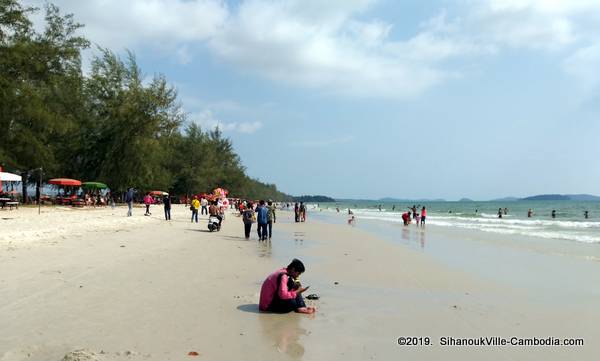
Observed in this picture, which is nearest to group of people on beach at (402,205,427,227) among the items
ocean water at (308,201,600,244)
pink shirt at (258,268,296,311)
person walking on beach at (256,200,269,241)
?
ocean water at (308,201,600,244)

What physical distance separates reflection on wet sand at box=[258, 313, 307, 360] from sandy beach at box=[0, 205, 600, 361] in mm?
15

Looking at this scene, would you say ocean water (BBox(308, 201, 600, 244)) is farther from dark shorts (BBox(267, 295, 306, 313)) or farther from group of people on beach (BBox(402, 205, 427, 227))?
dark shorts (BBox(267, 295, 306, 313))

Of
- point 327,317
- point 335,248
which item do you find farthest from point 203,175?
point 327,317

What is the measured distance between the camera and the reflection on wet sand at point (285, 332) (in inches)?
219

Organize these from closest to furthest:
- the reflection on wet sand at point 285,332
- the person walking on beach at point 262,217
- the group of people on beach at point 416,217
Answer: the reflection on wet sand at point 285,332 → the person walking on beach at point 262,217 → the group of people on beach at point 416,217

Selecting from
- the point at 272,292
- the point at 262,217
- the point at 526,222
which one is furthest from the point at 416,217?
the point at 272,292

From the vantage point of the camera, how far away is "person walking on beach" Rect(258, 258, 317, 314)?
7.30m

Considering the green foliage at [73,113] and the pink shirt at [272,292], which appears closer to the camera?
the pink shirt at [272,292]

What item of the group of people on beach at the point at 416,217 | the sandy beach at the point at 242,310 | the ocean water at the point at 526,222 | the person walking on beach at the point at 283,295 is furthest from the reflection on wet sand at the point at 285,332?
the group of people on beach at the point at 416,217

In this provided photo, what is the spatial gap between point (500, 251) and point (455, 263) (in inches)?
191

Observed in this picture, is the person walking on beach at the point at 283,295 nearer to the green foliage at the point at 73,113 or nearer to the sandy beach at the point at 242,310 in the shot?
the sandy beach at the point at 242,310

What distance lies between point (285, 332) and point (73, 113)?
4785cm

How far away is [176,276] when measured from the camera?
10086 mm

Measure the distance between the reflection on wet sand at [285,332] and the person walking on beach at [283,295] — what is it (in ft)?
0.44
